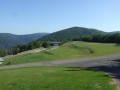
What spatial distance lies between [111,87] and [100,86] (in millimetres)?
735

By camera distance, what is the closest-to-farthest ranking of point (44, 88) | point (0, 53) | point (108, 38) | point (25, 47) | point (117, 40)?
point (44, 88), point (117, 40), point (108, 38), point (25, 47), point (0, 53)

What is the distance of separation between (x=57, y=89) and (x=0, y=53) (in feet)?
430

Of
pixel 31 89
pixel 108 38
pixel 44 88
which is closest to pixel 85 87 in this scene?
pixel 44 88

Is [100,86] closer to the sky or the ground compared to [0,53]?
closer to the sky

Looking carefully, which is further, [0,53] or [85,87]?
[0,53]

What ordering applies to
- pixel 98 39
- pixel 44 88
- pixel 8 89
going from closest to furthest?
pixel 44 88 < pixel 8 89 < pixel 98 39

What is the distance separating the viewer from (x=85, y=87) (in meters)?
9.58

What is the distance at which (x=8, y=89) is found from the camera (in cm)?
1091

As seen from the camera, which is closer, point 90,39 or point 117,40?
point 117,40

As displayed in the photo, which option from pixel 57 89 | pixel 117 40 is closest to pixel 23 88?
pixel 57 89

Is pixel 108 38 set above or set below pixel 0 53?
above

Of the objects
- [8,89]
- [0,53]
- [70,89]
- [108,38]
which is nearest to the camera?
[70,89]

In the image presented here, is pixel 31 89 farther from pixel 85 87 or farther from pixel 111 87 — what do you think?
pixel 111 87

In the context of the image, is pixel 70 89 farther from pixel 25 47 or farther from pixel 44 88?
pixel 25 47
